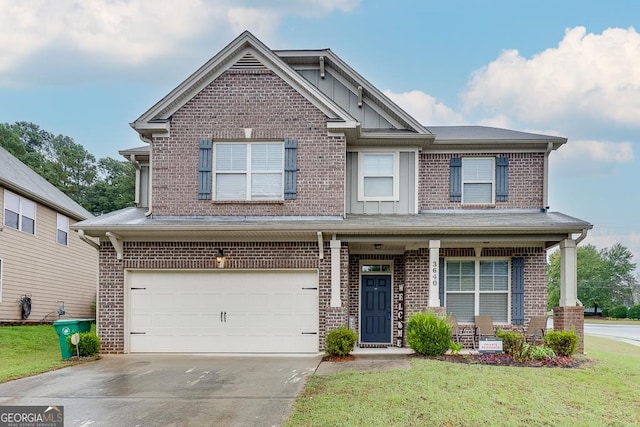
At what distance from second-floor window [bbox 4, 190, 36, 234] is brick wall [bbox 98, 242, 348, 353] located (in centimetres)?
743

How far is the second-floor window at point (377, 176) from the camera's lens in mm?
15625

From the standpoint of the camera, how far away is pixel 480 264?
15398 mm

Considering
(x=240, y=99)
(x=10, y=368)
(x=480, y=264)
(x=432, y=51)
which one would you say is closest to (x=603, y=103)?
(x=432, y=51)

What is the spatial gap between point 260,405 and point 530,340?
7.99 m

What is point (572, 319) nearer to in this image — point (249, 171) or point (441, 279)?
point (441, 279)

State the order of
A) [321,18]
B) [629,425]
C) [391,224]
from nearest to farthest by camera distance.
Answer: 1. [629,425]
2. [391,224]
3. [321,18]

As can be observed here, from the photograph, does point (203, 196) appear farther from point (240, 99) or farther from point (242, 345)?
point (242, 345)

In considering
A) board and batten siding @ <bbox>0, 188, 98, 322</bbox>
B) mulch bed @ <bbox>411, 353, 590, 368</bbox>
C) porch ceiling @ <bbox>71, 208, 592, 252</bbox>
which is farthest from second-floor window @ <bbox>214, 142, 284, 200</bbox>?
board and batten siding @ <bbox>0, 188, 98, 322</bbox>

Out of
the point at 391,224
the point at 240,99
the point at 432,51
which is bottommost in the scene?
the point at 391,224

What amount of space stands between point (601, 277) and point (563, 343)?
58.9 meters

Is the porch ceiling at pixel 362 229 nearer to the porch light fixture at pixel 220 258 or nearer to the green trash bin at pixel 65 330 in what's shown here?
the porch light fixture at pixel 220 258

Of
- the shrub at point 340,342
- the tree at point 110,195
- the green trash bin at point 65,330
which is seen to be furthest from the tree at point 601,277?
the green trash bin at point 65,330

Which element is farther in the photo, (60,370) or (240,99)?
(240,99)

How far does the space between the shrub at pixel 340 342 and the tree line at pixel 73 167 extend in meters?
33.4
